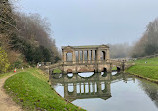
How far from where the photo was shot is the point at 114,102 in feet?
48.2

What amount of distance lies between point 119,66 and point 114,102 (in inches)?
971

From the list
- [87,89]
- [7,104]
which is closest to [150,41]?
[87,89]

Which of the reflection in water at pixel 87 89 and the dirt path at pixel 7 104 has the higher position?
the dirt path at pixel 7 104

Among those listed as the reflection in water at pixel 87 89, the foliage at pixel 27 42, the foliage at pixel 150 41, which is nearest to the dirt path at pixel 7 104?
the reflection in water at pixel 87 89

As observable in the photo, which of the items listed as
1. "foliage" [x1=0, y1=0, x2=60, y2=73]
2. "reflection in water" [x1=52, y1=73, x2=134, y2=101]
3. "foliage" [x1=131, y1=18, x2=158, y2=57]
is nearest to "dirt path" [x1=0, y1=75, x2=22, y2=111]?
"reflection in water" [x1=52, y1=73, x2=134, y2=101]

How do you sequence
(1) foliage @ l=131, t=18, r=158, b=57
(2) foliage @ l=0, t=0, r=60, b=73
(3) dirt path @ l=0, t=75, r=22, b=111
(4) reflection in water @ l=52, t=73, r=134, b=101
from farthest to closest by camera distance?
(1) foliage @ l=131, t=18, r=158, b=57 < (2) foliage @ l=0, t=0, r=60, b=73 < (4) reflection in water @ l=52, t=73, r=134, b=101 < (3) dirt path @ l=0, t=75, r=22, b=111

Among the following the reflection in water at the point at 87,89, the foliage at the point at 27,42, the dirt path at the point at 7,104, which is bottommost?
the reflection in water at the point at 87,89

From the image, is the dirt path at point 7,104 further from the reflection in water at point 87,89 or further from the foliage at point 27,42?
the foliage at point 27,42

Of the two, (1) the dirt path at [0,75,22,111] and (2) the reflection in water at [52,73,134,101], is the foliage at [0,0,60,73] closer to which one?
(2) the reflection in water at [52,73,134,101]

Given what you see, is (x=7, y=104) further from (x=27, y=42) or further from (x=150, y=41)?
(x=150, y=41)

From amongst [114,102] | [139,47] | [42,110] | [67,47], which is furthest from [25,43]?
[139,47]

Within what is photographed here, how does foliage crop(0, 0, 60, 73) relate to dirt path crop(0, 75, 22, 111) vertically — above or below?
above

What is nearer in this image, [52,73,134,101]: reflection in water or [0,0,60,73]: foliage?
[52,73,134,101]: reflection in water

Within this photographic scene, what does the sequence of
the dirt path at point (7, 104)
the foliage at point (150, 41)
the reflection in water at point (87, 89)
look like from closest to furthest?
the dirt path at point (7, 104)
the reflection in water at point (87, 89)
the foliage at point (150, 41)
